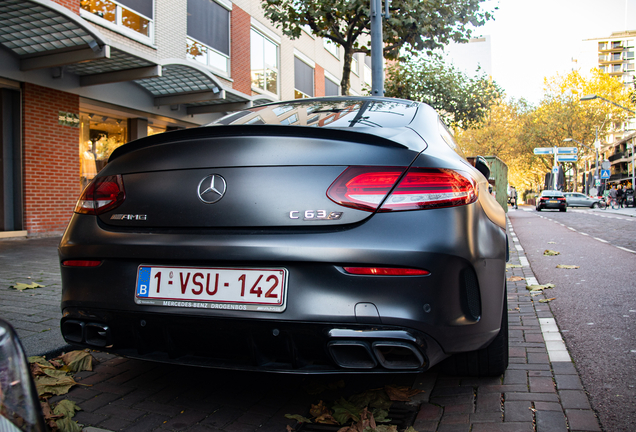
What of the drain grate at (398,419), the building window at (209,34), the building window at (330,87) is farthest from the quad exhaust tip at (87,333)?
the building window at (330,87)

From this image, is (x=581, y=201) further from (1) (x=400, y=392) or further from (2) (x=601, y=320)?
(1) (x=400, y=392)

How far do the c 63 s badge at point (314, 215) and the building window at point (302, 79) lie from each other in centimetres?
2071

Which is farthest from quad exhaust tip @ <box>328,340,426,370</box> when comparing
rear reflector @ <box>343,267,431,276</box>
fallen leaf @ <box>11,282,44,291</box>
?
fallen leaf @ <box>11,282,44,291</box>

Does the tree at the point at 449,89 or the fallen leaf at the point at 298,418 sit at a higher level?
the tree at the point at 449,89

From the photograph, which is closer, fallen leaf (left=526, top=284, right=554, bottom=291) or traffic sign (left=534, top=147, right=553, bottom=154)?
fallen leaf (left=526, top=284, right=554, bottom=291)

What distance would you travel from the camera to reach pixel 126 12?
484 inches

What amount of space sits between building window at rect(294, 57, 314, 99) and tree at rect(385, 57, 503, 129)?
384 centimetres

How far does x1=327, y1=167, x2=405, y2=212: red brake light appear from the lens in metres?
1.95

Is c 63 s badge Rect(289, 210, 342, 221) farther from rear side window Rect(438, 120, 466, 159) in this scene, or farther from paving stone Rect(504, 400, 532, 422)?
paving stone Rect(504, 400, 532, 422)

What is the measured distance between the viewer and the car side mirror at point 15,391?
2.44ft

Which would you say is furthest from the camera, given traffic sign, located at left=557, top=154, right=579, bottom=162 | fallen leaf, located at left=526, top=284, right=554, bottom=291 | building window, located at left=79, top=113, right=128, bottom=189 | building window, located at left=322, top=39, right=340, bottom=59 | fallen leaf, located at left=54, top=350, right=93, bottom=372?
traffic sign, located at left=557, top=154, right=579, bottom=162

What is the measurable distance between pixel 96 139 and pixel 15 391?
42.0 ft

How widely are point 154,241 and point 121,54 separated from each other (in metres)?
8.81

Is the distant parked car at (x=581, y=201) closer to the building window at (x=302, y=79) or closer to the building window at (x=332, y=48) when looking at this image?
the building window at (x=332, y=48)
